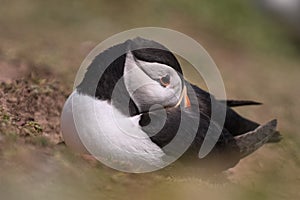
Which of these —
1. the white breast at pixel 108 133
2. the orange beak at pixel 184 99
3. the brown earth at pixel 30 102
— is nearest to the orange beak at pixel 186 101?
the orange beak at pixel 184 99

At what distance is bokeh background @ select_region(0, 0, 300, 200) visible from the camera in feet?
19.5

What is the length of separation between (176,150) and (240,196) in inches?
33.6

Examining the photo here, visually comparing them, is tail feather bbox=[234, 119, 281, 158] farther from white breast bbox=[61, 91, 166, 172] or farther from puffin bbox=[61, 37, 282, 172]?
white breast bbox=[61, 91, 166, 172]

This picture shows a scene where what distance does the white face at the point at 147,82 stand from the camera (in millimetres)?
5973

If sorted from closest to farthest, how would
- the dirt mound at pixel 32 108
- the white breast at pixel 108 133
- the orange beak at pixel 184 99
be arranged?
1. the white breast at pixel 108 133
2. the orange beak at pixel 184 99
3. the dirt mound at pixel 32 108

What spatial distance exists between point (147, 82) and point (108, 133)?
2.00 feet

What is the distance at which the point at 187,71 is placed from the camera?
909 cm

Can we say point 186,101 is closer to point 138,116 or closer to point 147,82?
point 147,82

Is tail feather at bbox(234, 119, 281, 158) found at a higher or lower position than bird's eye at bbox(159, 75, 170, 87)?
lower

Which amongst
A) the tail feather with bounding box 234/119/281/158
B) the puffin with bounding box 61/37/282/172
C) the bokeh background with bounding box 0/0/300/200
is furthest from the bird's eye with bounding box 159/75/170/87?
the tail feather with bounding box 234/119/281/158

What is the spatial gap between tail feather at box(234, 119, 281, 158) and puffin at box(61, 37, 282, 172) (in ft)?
0.72

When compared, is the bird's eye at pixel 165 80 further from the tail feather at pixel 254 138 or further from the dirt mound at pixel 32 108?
the dirt mound at pixel 32 108

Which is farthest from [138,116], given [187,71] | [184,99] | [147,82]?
[187,71]

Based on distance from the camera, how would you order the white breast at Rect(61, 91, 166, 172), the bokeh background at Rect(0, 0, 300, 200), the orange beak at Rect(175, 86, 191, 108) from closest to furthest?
1. the white breast at Rect(61, 91, 166, 172)
2. the bokeh background at Rect(0, 0, 300, 200)
3. the orange beak at Rect(175, 86, 191, 108)
